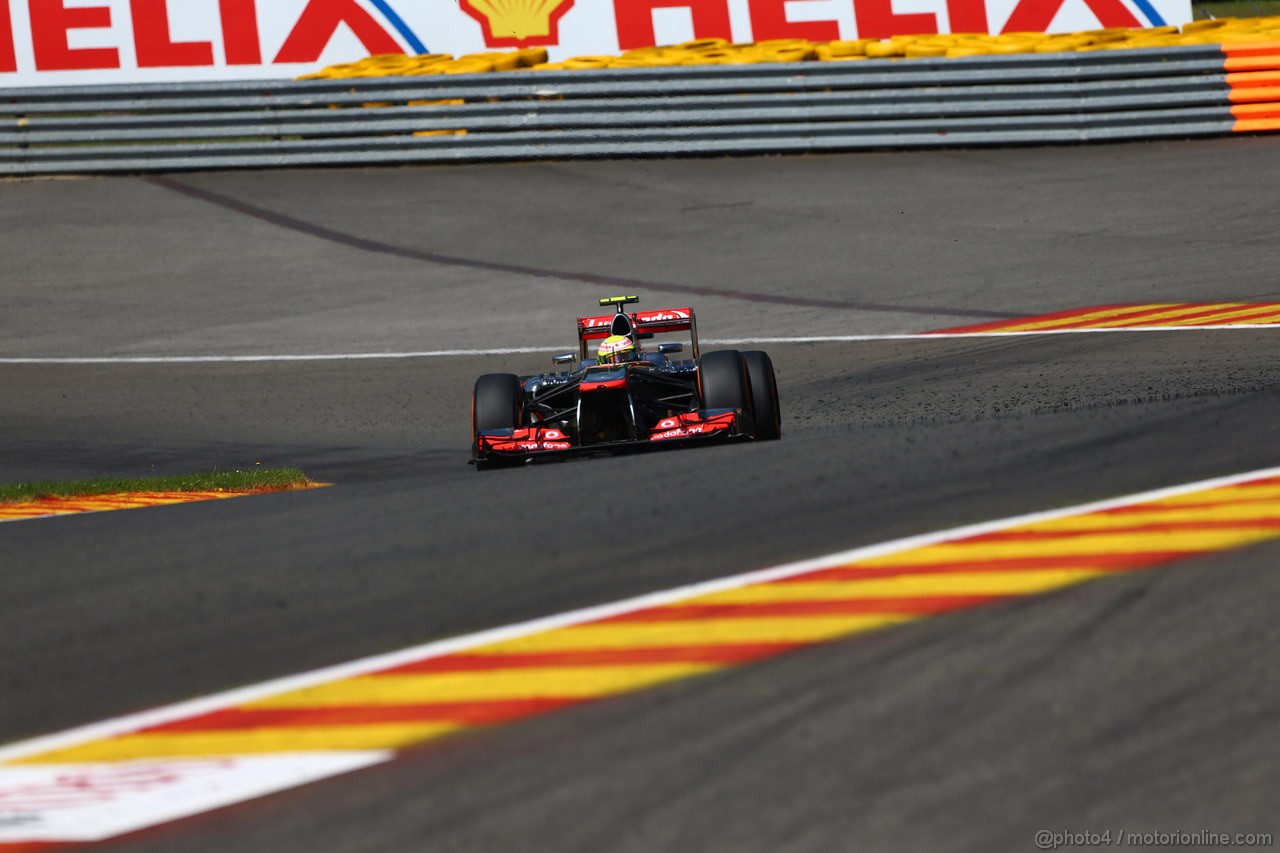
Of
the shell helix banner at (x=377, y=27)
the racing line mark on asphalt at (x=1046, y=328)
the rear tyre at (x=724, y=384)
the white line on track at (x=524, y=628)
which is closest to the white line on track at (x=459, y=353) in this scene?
the racing line mark on asphalt at (x=1046, y=328)

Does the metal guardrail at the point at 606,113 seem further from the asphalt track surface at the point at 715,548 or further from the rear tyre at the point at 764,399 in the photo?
the rear tyre at the point at 764,399

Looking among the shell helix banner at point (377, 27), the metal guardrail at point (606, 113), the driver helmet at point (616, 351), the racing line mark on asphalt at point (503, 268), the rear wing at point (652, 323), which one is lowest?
the driver helmet at point (616, 351)

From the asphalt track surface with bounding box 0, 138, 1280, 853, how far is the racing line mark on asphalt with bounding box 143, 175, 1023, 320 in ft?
0.30

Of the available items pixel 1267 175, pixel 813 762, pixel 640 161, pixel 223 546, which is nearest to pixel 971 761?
pixel 813 762

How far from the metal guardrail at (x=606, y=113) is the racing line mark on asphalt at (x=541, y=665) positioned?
53.2 ft

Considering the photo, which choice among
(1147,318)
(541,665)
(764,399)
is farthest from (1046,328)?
(541,665)

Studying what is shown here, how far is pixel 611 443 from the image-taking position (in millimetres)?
9750

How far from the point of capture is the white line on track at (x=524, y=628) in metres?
4.30

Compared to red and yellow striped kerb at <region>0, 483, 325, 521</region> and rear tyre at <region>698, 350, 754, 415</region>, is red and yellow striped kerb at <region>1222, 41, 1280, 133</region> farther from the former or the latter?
Result: red and yellow striped kerb at <region>0, 483, 325, 521</region>

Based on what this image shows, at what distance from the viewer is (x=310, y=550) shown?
19.9 ft

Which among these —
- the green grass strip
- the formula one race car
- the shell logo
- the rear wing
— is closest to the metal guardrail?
the shell logo

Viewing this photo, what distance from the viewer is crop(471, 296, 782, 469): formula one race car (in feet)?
32.2

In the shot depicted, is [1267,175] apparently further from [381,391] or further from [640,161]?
[381,391]

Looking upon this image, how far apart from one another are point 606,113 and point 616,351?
475 inches
